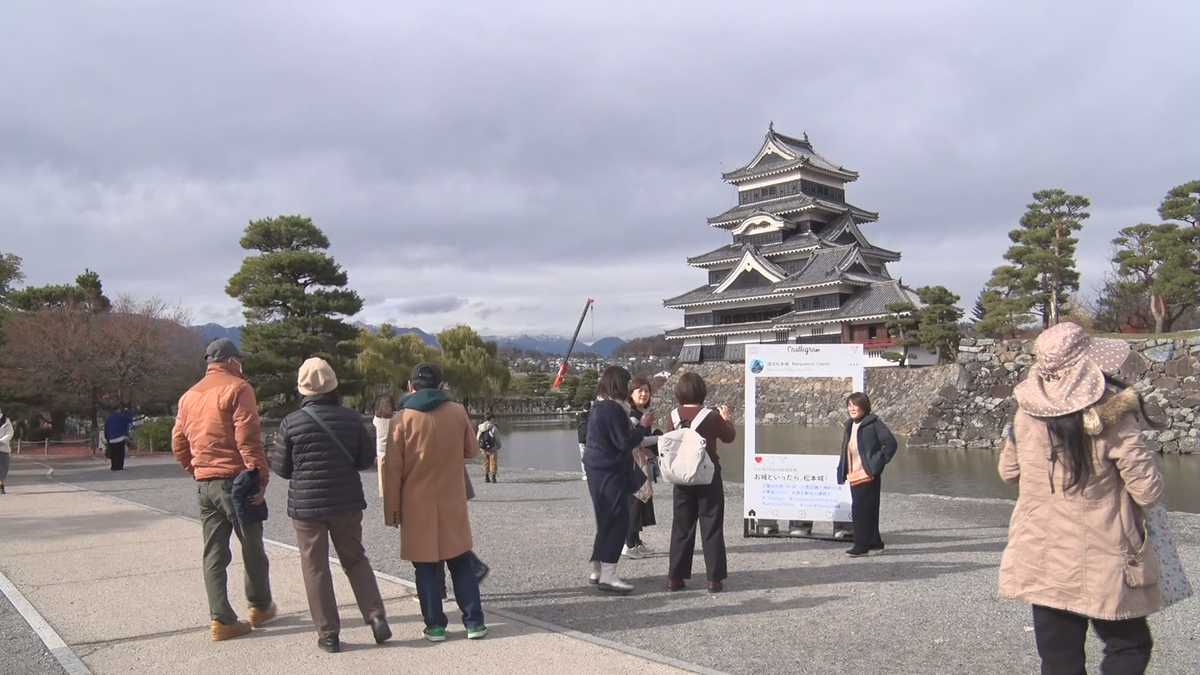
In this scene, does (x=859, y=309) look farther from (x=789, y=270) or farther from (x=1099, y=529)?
(x=1099, y=529)

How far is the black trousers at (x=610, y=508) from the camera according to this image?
583cm

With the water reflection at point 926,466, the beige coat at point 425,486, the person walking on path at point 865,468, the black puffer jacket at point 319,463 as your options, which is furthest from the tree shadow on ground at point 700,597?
the water reflection at point 926,466

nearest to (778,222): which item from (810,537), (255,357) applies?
(255,357)

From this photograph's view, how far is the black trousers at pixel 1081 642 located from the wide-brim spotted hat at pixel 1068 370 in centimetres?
79

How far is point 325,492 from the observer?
183 inches

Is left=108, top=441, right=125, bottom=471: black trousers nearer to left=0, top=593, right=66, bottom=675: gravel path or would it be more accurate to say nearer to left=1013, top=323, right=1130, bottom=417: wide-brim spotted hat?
left=0, top=593, right=66, bottom=675: gravel path

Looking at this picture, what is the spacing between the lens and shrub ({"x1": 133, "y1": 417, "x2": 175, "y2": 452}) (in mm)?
24391

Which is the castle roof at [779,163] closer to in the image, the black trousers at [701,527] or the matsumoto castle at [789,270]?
the matsumoto castle at [789,270]

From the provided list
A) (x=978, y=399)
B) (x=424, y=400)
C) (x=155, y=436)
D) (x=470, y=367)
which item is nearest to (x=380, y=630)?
(x=424, y=400)

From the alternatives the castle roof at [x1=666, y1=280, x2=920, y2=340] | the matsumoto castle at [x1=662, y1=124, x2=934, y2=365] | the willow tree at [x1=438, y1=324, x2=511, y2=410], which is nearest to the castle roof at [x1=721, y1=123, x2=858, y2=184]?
the matsumoto castle at [x1=662, y1=124, x2=934, y2=365]

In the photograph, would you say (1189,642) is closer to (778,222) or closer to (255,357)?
(255,357)

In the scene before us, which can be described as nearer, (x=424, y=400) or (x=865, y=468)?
(x=424, y=400)

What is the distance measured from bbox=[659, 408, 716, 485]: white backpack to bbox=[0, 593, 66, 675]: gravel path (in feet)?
12.0

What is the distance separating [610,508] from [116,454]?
16729 mm
